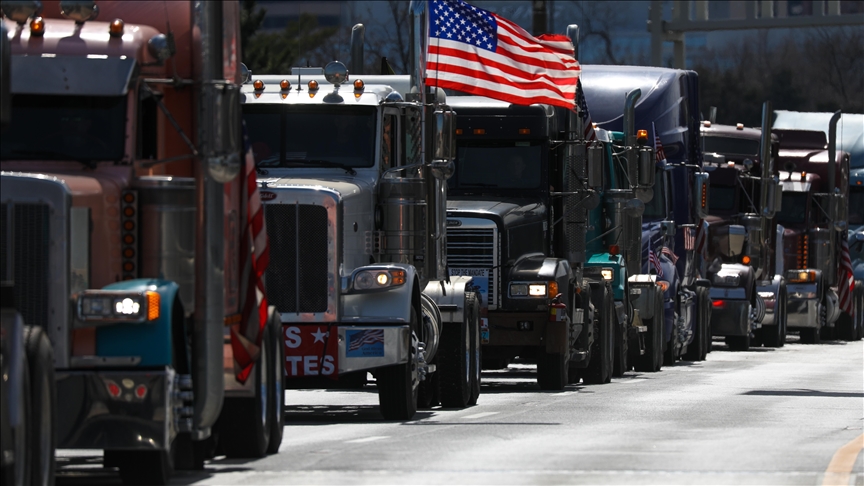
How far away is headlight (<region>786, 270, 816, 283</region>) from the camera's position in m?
38.1

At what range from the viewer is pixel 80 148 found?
36.6 ft

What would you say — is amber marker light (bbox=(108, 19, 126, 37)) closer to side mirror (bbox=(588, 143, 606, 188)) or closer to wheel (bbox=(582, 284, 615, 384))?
side mirror (bbox=(588, 143, 606, 188))

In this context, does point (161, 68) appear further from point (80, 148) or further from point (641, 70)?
point (641, 70)

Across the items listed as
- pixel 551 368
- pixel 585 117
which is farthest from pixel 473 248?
pixel 585 117

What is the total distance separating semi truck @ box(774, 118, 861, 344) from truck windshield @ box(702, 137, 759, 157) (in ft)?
3.54

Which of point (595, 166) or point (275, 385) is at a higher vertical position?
point (595, 166)

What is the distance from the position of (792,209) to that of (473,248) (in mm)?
19386

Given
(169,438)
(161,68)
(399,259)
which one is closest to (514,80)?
(399,259)

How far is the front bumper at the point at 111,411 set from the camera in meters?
10.1

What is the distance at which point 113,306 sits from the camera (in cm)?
1010

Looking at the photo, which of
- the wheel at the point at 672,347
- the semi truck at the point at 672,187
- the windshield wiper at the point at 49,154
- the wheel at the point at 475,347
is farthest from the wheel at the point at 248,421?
the wheel at the point at 672,347

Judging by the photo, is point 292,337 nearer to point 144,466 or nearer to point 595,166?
point 144,466

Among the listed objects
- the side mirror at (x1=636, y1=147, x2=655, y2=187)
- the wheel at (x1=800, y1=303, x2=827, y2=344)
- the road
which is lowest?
the wheel at (x1=800, y1=303, x2=827, y2=344)

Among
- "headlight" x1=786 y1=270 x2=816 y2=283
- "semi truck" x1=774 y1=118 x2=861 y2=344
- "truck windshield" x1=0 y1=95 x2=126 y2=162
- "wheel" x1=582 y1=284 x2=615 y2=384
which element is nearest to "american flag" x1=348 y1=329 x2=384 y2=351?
"truck windshield" x1=0 y1=95 x2=126 y2=162
